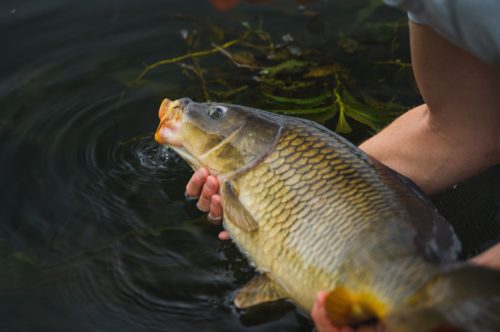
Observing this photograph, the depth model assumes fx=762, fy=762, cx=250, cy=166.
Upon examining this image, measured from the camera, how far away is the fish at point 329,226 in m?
1.62

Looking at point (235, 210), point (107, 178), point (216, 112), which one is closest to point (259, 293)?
point (235, 210)

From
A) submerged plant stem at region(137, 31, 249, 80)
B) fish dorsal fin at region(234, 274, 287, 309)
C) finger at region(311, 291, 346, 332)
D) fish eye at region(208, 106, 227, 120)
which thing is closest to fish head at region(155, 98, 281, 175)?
fish eye at region(208, 106, 227, 120)

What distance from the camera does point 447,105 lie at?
2615 mm

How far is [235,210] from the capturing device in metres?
2.32

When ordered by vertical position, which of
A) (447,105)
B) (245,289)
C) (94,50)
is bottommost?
(245,289)

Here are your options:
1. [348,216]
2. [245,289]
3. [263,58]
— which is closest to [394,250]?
[348,216]

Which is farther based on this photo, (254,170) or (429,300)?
(254,170)

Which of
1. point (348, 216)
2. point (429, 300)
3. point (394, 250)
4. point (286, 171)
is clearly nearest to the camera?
point (429, 300)

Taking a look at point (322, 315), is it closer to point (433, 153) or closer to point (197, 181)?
point (197, 181)

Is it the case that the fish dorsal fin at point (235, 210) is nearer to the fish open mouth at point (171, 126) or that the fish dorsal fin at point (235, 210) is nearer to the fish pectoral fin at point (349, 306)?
the fish open mouth at point (171, 126)

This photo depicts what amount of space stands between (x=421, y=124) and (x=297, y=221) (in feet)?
2.80

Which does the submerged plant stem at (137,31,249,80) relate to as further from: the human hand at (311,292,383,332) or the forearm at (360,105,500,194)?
the human hand at (311,292,383,332)

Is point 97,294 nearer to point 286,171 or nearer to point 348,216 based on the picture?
point 286,171

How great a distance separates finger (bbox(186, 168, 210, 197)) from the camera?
97.3 inches
